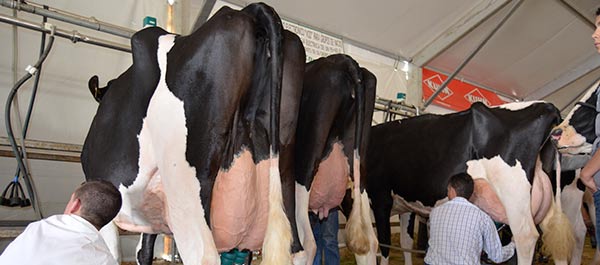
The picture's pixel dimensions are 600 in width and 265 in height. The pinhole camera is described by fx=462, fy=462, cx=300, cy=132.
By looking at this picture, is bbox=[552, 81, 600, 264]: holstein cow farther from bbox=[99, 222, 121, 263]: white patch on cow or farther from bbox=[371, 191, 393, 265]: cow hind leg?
bbox=[99, 222, 121, 263]: white patch on cow

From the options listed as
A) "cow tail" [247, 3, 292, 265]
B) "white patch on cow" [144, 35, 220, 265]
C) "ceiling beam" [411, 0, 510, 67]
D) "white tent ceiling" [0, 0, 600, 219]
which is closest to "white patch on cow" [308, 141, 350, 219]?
"cow tail" [247, 3, 292, 265]

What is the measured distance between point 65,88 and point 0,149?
90 cm

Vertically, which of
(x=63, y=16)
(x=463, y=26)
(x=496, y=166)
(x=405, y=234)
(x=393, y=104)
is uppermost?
(x=463, y=26)

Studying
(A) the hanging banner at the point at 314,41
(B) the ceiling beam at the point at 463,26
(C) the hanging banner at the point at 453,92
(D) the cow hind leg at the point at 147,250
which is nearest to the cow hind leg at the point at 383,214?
(A) the hanging banner at the point at 314,41

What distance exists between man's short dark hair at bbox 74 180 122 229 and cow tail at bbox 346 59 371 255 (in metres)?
1.49

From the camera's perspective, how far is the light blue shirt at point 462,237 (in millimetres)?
2777

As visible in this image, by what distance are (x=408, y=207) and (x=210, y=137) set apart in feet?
10.5

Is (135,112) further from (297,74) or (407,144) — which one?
(407,144)

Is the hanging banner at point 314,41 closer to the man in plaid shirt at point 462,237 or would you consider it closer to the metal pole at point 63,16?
the metal pole at point 63,16

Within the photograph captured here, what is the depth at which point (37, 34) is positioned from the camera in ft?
14.5

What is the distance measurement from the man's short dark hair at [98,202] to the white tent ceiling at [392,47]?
2925 millimetres

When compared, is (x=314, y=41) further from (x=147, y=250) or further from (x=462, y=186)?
(x=147, y=250)

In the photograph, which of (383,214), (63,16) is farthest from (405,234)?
(63,16)

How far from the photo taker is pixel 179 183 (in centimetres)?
206
